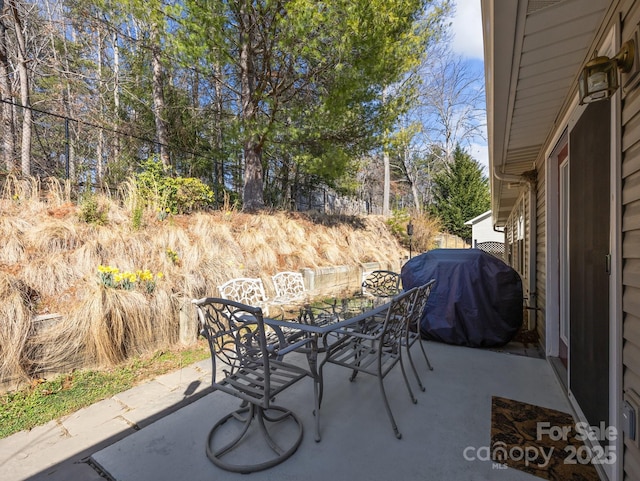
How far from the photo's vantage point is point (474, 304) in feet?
11.0

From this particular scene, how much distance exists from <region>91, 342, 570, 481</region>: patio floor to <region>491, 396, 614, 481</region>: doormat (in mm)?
74

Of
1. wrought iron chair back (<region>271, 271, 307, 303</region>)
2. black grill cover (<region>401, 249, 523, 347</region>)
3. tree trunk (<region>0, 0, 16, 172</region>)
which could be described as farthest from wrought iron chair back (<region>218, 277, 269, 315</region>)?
tree trunk (<region>0, 0, 16, 172</region>)

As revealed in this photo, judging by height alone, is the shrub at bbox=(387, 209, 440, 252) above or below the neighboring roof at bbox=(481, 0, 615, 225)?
below

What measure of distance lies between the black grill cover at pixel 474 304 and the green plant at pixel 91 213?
13.9 ft

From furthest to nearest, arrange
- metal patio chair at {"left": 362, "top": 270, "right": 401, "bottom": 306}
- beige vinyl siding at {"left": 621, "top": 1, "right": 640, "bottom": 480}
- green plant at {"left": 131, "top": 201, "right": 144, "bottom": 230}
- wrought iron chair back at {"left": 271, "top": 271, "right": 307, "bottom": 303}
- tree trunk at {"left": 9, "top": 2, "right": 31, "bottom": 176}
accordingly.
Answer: tree trunk at {"left": 9, "top": 2, "right": 31, "bottom": 176} < green plant at {"left": 131, "top": 201, "right": 144, "bottom": 230} < metal patio chair at {"left": 362, "top": 270, "right": 401, "bottom": 306} < wrought iron chair back at {"left": 271, "top": 271, "right": 307, "bottom": 303} < beige vinyl siding at {"left": 621, "top": 1, "right": 640, "bottom": 480}

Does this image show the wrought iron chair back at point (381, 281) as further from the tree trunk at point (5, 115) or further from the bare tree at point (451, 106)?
the bare tree at point (451, 106)

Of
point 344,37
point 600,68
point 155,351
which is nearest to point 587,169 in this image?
point 600,68

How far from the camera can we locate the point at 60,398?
2215 mm

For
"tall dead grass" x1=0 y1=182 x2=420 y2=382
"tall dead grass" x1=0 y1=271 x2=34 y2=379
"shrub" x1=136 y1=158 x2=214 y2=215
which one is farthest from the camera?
"shrub" x1=136 y1=158 x2=214 y2=215

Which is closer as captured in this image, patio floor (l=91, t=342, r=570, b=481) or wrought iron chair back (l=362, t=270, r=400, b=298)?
patio floor (l=91, t=342, r=570, b=481)

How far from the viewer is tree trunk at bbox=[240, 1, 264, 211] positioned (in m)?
5.46

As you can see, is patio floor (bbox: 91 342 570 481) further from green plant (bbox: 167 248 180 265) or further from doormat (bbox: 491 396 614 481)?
green plant (bbox: 167 248 180 265)

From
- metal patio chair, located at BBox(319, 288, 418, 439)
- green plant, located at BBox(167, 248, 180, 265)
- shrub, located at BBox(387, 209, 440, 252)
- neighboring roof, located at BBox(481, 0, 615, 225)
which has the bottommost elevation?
metal patio chair, located at BBox(319, 288, 418, 439)

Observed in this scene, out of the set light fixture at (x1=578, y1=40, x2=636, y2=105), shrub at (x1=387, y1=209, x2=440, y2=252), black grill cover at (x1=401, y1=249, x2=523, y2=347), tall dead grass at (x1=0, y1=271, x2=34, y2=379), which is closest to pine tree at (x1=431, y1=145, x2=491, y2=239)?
shrub at (x1=387, y1=209, x2=440, y2=252)
